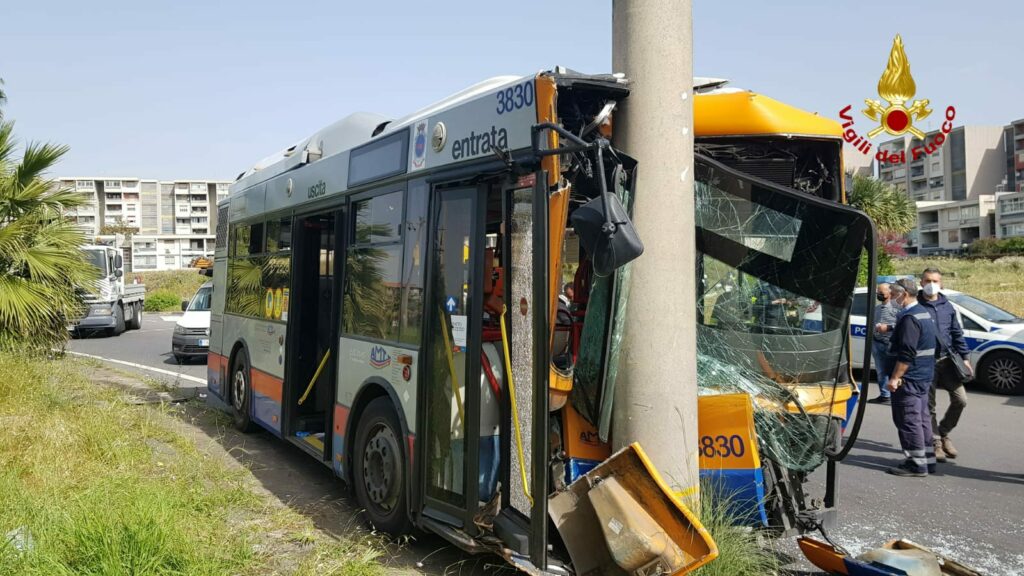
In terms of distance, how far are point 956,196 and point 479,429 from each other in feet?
442

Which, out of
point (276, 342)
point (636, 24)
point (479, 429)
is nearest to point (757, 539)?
point (479, 429)

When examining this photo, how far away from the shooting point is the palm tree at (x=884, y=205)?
1102 inches

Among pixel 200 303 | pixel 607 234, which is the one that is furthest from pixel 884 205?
pixel 607 234

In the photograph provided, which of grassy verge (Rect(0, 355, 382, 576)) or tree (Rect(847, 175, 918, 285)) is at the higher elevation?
tree (Rect(847, 175, 918, 285))

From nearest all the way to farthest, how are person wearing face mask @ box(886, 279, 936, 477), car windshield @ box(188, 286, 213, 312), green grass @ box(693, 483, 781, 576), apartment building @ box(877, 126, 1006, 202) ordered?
green grass @ box(693, 483, 781, 576) < person wearing face mask @ box(886, 279, 936, 477) < car windshield @ box(188, 286, 213, 312) < apartment building @ box(877, 126, 1006, 202)

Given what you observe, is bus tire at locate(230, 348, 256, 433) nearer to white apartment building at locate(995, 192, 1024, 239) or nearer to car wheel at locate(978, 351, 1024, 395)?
car wheel at locate(978, 351, 1024, 395)

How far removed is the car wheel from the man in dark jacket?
5.04 meters

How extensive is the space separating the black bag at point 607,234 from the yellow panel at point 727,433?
155cm

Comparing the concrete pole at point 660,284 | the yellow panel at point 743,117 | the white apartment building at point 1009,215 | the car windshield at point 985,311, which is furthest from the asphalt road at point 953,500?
the white apartment building at point 1009,215

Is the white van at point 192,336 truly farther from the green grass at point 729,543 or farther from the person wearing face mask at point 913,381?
the green grass at point 729,543

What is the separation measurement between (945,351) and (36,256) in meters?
11.9

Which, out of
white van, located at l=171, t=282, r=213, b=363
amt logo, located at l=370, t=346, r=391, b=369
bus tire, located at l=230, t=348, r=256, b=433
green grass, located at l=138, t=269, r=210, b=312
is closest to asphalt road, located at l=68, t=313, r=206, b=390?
white van, located at l=171, t=282, r=213, b=363

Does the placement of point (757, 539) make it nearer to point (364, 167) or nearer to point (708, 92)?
point (708, 92)

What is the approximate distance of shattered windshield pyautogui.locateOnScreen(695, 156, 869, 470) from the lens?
16.5ft
